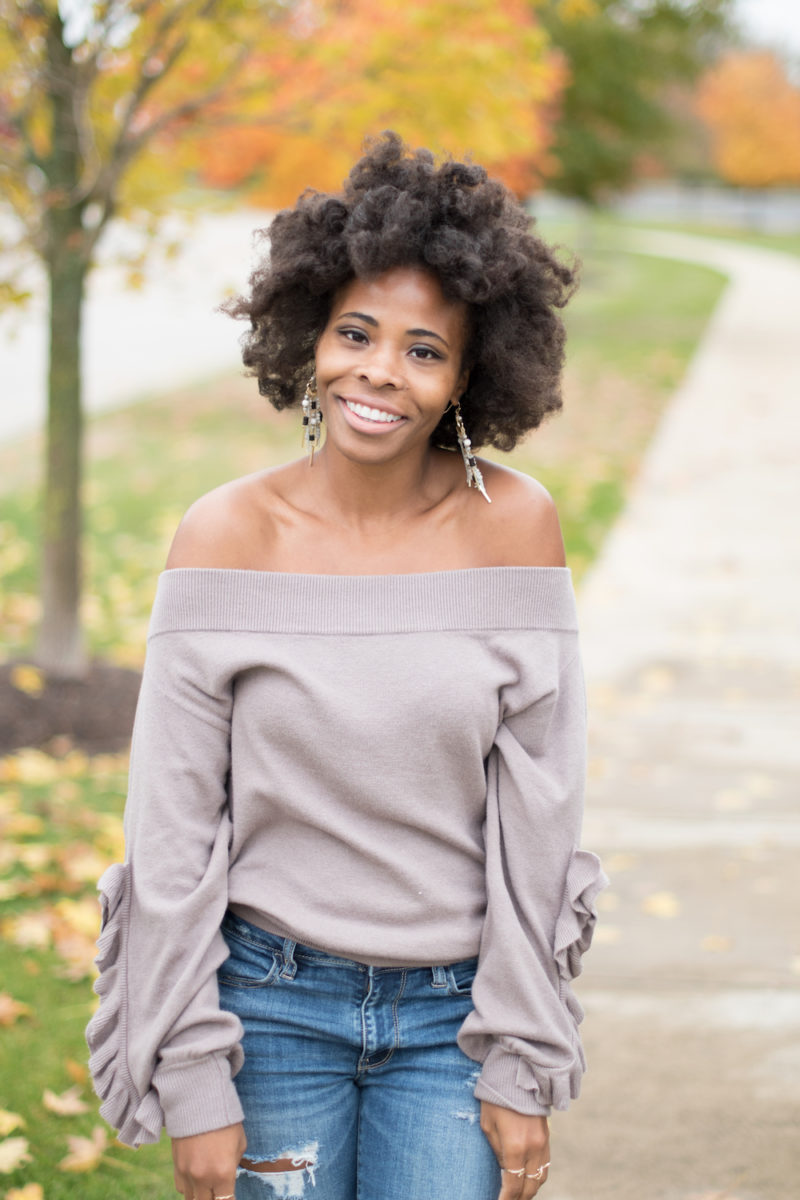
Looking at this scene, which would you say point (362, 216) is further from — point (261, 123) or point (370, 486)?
point (261, 123)

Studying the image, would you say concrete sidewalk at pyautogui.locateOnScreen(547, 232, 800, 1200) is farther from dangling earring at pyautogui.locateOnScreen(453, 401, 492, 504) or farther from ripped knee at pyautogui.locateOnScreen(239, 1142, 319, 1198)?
dangling earring at pyautogui.locateOnScreen(453, 401, 492, 504)

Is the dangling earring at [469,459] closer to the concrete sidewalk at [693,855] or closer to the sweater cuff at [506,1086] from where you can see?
the sweater cuff at [506,1086]

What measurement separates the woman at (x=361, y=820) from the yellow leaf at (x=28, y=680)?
3.94 metres

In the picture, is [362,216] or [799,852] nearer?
[362,216]

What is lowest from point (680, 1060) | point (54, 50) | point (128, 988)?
point (680, 1060)

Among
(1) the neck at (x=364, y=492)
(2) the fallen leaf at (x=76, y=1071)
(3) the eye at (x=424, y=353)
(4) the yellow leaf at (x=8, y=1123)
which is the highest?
(3) the eye at (x=424, y=353)

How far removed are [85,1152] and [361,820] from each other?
148cm

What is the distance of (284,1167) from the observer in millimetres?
2053

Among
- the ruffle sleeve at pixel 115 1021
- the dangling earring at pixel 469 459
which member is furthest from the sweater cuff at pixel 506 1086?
the dangling earring at pixel 469 459

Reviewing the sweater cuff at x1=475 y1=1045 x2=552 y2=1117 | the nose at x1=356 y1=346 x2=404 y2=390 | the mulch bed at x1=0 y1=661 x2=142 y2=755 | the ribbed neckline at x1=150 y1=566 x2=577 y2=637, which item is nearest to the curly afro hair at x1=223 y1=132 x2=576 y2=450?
the nose at x1=356 y1=346 x2=404 y2=390

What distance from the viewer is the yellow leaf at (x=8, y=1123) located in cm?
308

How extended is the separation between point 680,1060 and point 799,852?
4.35ft

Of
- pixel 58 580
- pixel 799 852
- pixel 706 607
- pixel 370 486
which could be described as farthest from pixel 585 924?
pixel 706 607

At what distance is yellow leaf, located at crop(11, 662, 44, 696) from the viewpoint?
19.2 feet
